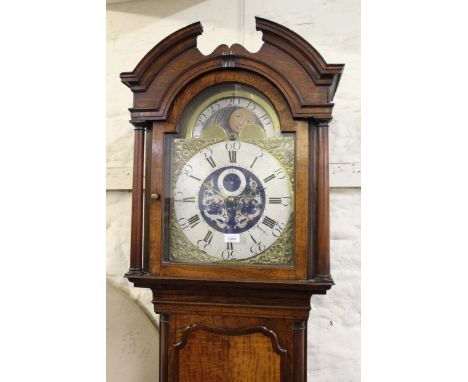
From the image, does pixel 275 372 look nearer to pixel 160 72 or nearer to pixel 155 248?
pixel 155 248

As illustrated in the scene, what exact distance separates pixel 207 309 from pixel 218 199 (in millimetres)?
331

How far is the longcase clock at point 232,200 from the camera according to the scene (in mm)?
1229

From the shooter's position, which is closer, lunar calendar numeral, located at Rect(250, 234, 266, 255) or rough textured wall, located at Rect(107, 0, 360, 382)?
lunar calendar numeral, located at Rect(250, 234, 266, 255)

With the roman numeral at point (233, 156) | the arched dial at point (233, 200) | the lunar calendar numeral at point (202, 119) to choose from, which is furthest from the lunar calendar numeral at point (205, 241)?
the lunar calendar numeral at point (202, 119)

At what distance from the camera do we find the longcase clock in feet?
4.03

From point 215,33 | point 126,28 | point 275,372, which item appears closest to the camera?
point 275,372

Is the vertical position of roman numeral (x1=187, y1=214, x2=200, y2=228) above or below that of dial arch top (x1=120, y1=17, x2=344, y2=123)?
below

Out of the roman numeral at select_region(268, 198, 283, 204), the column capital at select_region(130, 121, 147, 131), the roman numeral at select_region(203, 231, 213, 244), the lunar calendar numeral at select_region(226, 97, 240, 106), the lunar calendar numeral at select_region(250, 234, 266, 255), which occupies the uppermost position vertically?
the lunar calendar numeral at select_region(226, 97, 240, 106)

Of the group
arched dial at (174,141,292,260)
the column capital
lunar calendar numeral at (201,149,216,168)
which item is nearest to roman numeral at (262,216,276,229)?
arched dial at (174,141,292,260)

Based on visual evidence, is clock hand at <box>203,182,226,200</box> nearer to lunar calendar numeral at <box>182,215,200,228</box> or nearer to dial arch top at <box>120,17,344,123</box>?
lunar calendar numeral at <box>182,215,200,228</box>

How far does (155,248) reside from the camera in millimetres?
1297

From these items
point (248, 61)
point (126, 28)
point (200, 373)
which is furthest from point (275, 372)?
point (126, 28)

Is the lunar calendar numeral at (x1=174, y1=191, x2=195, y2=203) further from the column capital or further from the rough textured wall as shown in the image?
the rough textured wall

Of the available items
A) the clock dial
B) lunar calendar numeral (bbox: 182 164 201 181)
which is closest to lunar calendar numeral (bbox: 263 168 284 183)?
the clock dial
